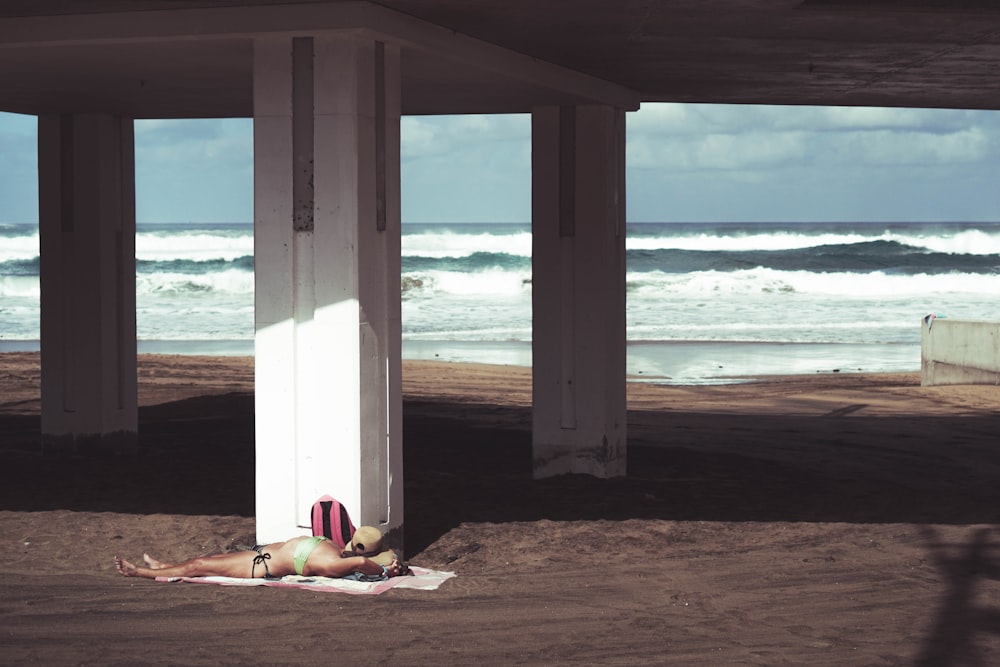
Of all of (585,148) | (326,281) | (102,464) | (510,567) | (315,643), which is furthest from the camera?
(102,464)

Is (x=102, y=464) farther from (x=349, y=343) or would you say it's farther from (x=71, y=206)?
(x=349, y=343)

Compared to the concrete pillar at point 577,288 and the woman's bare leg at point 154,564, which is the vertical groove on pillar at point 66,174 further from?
the woman's bare leg at point 154,564

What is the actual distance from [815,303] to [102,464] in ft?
108

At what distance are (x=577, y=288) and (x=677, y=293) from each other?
3315cm

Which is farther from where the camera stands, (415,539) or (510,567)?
(415,539)

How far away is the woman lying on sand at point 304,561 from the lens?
7.94 meters

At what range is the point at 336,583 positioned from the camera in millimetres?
7789

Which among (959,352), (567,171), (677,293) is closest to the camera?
(567,171)

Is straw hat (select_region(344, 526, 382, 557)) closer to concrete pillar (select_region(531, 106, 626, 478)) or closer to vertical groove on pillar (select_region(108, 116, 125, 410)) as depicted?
concrete pillar (select_region(531, 106, 626, 478))

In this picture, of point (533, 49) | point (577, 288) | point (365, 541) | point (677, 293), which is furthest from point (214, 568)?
point (677, 293)

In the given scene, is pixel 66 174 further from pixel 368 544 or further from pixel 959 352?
pixel 959 352

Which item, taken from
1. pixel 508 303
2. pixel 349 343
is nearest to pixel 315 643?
pixel 349 343

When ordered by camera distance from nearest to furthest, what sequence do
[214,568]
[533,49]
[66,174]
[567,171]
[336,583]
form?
[336,583], [214,568], [533,49], [567,171], [66,174]

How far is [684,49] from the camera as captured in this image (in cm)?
941
